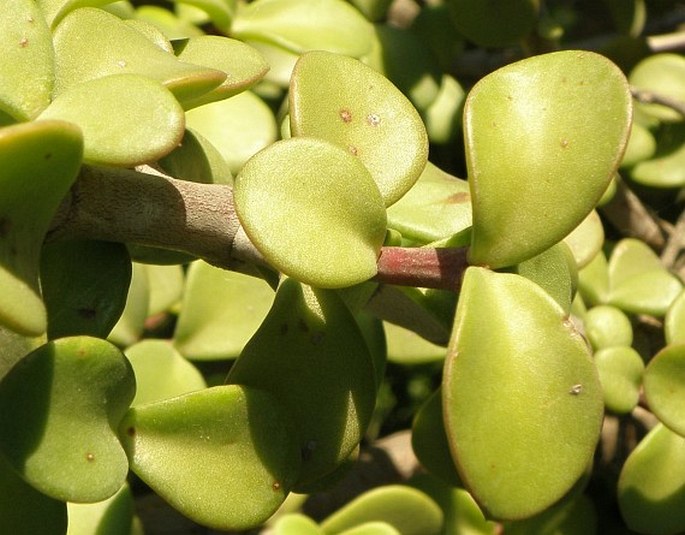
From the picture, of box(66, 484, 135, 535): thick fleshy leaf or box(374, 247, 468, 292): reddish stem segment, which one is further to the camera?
box(66, 484, 135, 535): thick fleshy leaf

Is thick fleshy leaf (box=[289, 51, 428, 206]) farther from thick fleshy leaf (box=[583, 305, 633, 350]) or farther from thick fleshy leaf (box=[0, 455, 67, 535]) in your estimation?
thick fleshy leaf (box=[583, 305, 633, 350])

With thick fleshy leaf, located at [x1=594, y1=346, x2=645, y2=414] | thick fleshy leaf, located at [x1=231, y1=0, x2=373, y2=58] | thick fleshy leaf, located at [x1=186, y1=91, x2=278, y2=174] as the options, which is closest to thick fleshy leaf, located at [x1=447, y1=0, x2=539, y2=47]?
thick fleshy leaf, located at [x1=231, y1=0, x2=373, y2=58]

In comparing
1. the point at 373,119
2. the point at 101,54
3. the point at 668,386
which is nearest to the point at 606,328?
the point at 668,386

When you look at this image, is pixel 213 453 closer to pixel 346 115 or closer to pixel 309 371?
pixel 309 371

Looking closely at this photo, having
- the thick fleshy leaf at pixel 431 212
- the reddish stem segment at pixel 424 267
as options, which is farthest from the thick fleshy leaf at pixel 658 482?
the reddish stem segment at pixel 424 267

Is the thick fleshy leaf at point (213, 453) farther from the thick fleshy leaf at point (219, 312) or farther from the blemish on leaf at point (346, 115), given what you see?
the thick fleshy leaf at point (219, 312)

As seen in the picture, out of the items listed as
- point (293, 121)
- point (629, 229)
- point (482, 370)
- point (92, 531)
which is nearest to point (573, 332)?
point (482, 370)
